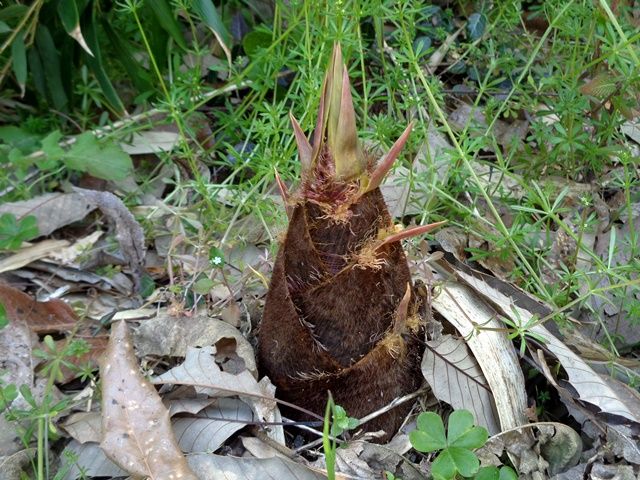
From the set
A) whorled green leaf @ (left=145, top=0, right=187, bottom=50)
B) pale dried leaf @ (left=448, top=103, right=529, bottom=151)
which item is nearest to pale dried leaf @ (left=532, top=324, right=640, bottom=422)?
pale dried leaf @ (left=448, top=103, right=529, bottom=151)

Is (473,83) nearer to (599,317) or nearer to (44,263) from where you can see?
(599,317)

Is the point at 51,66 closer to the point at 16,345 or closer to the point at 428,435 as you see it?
the point at 16,345

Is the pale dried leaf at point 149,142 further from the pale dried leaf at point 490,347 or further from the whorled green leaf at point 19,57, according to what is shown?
the pale dried leaf at point 490,347

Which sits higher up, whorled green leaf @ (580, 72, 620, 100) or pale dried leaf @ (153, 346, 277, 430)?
whorled green leaf @ (580, 72, 620, 100)

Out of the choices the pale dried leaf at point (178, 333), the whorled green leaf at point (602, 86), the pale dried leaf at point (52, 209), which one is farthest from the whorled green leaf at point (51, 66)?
the whorled green leaf at point (602, 86)

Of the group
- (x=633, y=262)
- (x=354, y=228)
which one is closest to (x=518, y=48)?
(x=633, y=262)

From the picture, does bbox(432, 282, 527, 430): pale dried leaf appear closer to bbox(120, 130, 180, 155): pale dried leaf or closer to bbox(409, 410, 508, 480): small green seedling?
bbox(409, 410, 508, 480): small green seedling

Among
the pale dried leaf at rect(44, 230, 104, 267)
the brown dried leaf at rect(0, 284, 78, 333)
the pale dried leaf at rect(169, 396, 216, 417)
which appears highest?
the pale dried leaf at rect(169, 396, 216, 417)

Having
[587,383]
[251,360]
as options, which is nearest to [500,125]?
[587,383]
